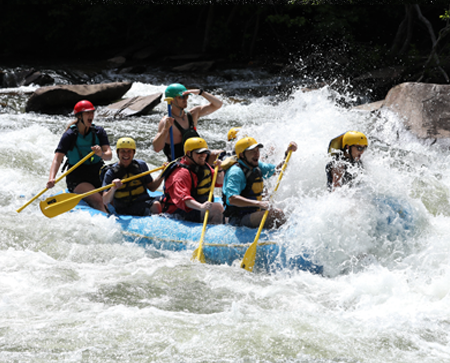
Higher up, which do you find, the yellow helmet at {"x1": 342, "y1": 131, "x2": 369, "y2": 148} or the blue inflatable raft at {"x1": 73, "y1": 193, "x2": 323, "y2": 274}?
the yellow helmet at {"x1": 342, "y1": 131, "x2": 369, "y2": 148}

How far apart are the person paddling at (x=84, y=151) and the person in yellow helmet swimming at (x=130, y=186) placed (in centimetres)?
26

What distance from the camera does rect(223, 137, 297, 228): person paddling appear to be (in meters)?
4.42

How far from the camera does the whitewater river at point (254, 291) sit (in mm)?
3322

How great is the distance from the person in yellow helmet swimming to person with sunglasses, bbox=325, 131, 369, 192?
1.74 m

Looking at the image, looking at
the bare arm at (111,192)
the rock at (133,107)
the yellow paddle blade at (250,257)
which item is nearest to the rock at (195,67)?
the rock at (133,107)

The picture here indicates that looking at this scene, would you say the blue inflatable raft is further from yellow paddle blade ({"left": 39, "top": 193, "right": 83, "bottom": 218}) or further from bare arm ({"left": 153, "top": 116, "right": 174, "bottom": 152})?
bare arm ({"left": 153, "top": 116, "right": 174, "bottom": 152})

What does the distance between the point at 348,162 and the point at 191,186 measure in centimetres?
150

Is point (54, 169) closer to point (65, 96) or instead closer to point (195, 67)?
point (65, 96)

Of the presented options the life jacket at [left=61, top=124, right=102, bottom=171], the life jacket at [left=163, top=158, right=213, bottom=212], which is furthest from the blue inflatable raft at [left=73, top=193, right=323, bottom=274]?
the life jacket at [left=61, top=124, right=102, bottom=171]

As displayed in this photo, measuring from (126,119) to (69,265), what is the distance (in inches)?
266

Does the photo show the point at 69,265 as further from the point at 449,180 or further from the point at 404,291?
the point at 449,180

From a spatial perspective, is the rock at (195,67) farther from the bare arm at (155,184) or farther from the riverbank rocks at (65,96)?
the bare arm at (155,184)

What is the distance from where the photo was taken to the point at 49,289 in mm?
A: 4027

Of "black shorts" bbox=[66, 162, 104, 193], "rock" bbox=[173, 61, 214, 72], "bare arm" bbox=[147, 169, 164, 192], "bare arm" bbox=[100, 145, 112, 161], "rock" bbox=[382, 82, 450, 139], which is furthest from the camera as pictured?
"rock" bbox=[173, 61, 214, 72]
